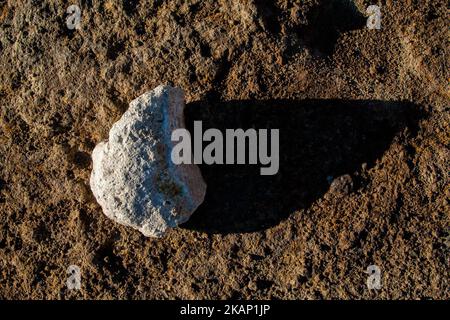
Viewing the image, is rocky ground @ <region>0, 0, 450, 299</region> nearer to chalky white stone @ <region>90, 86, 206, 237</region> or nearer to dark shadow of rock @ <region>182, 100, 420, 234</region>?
dark shadow of rock @ <region>182, 100, 420, 234</region>

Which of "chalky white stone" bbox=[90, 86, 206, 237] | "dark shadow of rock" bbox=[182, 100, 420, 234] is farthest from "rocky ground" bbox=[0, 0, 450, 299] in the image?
"chalky white stone" bbox=[90, 86, 206, 237]

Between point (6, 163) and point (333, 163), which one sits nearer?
point (333, 163)

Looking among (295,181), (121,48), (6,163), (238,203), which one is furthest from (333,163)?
(6,163)

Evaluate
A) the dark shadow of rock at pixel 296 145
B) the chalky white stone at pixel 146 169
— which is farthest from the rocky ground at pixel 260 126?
the chalky white stone at pixel 146 169

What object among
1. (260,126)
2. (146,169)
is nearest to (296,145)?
(260,126)

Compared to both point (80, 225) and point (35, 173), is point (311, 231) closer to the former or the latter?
point (80, 225)

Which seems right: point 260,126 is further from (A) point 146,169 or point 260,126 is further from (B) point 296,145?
(A) point 146,169
